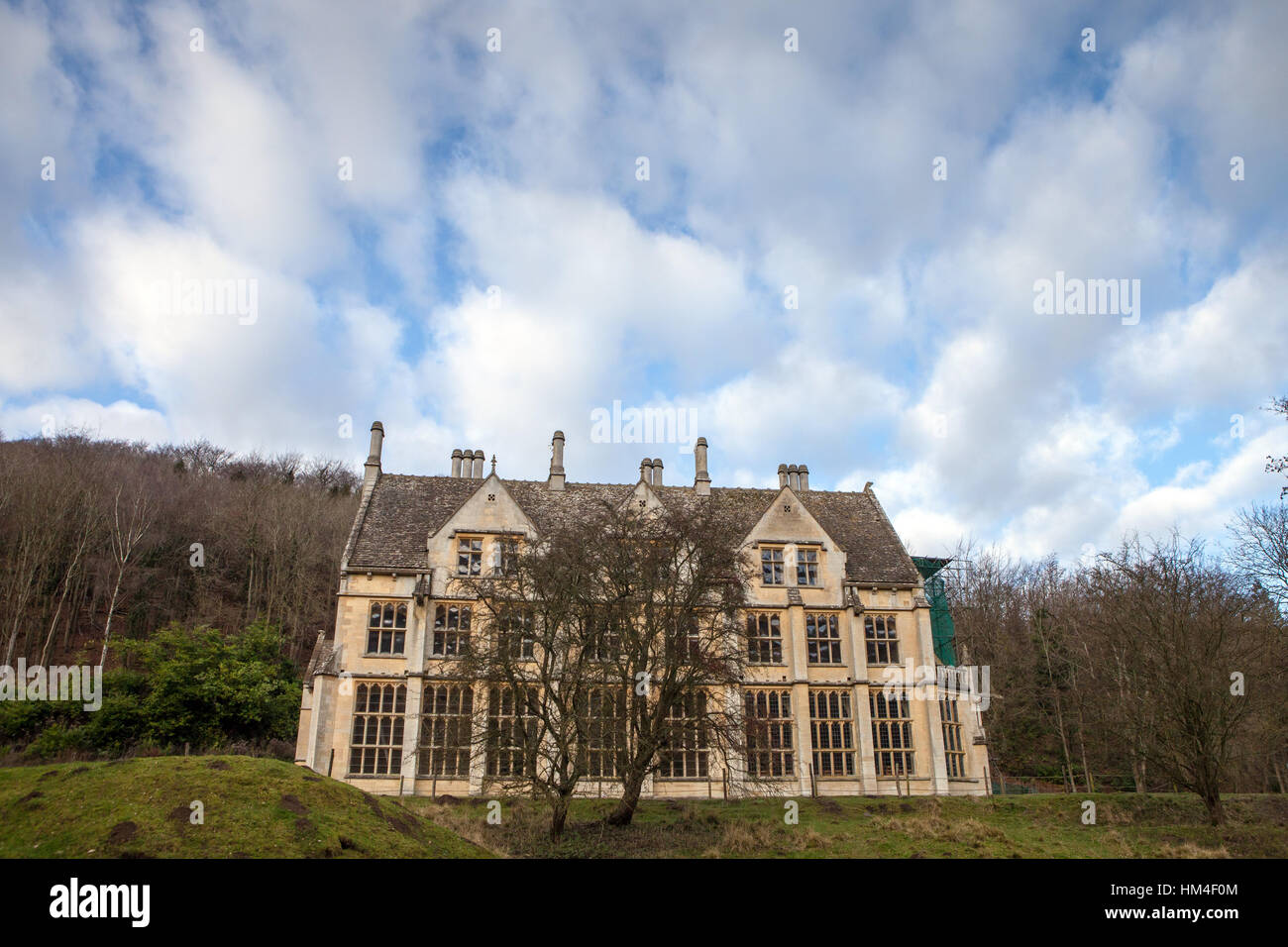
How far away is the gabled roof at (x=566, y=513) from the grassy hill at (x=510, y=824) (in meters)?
10.5

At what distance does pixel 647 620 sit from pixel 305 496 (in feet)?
171

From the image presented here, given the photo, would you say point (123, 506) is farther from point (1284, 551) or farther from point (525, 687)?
point (1284, 551)

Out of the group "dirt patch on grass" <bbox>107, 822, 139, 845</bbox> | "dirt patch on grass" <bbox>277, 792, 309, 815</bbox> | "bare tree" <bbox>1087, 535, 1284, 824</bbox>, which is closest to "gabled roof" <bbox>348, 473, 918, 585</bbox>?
"bare tree" <bbox>1087, 535, 1284, 824</bbox>

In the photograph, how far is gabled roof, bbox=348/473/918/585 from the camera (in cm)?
3422

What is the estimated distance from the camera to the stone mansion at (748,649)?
30719mm

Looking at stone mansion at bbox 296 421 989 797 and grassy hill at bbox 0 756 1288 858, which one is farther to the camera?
stone mansion at bbox 296 421 989 797

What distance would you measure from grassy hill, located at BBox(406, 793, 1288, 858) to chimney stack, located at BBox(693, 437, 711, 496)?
1524 cm

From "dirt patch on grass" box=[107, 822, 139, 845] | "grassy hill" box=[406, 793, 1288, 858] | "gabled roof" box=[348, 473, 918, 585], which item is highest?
"gabled roof" box=[348, 473, 918, 585]

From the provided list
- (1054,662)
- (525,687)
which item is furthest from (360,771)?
(1054,662)

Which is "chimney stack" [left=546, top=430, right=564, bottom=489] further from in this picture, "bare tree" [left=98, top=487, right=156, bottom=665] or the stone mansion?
"bare tree" [left=98, top=487, right=156, bottom=665]

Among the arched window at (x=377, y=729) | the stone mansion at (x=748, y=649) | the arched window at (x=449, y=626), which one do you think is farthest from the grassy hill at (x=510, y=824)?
the arched window at (x=449, y=626)

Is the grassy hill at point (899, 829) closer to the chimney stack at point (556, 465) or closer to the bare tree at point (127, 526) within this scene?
the chimney stack at point (556, 465)

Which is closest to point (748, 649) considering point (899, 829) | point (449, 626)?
point (899, 829)

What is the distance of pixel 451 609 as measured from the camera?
3291 cm
